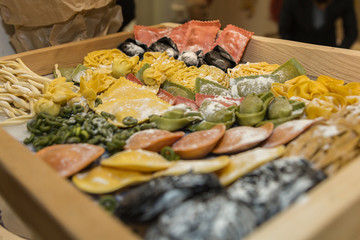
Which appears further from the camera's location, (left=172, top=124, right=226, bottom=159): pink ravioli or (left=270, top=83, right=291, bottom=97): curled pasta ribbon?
(left=270, top=83, right=291, bottom=97): curled pasta ribbon

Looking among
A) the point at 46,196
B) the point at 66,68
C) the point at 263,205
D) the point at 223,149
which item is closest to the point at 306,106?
the point at 223,149

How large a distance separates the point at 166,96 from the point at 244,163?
0.72 metres

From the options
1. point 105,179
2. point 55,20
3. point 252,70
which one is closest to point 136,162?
point 105,179

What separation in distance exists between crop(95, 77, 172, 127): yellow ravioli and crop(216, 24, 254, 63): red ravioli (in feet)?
2.03

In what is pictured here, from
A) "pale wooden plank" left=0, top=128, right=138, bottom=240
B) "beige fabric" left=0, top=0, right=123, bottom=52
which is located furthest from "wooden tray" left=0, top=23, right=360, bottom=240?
"beige fabric" left=0, top=0, right=123, bottom=52

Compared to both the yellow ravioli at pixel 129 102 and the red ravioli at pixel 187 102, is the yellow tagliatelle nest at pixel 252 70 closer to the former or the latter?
the red ravioli at pixel 187 102

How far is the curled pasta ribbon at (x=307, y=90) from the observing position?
1.29 metres

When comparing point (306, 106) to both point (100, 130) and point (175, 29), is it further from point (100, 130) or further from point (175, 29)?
point (175, 29)

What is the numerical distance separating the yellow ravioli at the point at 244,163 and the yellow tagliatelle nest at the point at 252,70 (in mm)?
731

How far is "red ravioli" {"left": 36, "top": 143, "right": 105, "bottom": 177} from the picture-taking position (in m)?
0.91

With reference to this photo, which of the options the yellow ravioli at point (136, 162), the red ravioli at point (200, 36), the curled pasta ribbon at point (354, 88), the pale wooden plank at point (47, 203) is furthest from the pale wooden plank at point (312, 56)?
the pale wooden plank at point (47, 203)

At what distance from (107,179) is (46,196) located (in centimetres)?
22

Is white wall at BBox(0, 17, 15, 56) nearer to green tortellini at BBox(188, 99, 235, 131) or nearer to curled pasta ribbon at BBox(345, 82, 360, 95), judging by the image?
green tortellini at BBox(188, 99, 235, 131)

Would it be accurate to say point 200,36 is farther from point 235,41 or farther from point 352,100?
point 352,100
